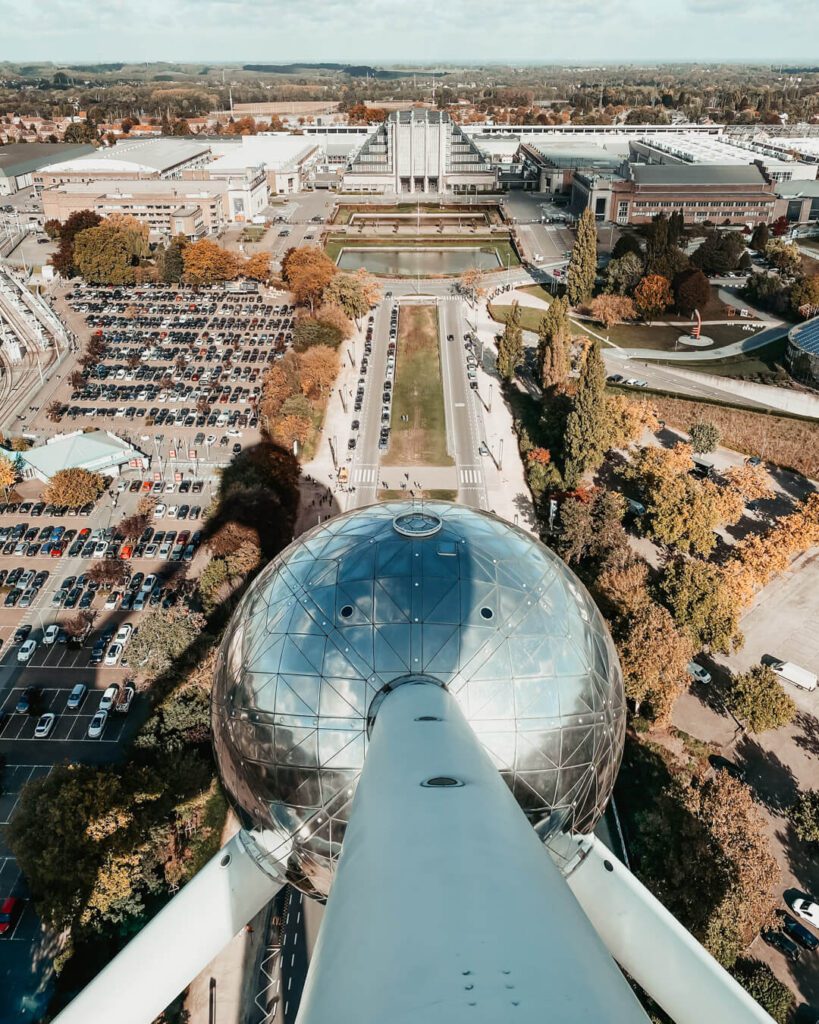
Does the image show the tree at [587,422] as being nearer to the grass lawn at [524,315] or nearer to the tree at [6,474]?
the grass lawn at [524,315]

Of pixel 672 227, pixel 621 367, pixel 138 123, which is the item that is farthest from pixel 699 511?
pixel 138 123

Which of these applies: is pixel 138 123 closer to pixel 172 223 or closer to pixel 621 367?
pixel 172 223

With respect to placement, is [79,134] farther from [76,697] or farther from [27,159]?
[76,697]

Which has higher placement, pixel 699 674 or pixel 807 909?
pixel 699 674

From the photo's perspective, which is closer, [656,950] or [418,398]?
[656,950]

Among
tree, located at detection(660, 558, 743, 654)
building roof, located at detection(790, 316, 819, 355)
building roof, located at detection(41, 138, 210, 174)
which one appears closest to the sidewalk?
tree, located at detection(660, 558, 743, 654)

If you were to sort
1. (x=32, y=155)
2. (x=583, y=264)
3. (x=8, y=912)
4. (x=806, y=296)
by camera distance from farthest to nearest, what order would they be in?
(x=32, y=155) < (x=583, y=264) < (x=806, y=296) < (x=8, y=912)

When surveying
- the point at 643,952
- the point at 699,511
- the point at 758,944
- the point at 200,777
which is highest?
the point at 643,952

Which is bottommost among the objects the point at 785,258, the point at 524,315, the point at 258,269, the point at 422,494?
the point at 422,494

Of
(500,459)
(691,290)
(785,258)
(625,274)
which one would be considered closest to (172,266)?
(625,274)
